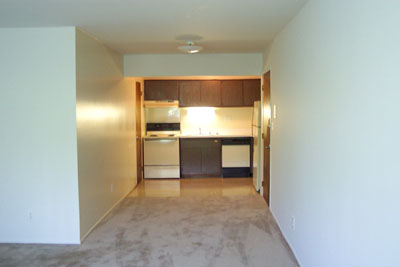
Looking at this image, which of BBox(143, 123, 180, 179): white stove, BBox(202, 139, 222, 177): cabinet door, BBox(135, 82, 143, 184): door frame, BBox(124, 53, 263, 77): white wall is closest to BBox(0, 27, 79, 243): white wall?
BBox(124, 53, 263, 77): white wall

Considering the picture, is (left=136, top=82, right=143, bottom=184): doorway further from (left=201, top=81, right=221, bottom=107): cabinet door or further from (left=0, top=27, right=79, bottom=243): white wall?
(left=0, top=27, right=79, bottom=243): white wall

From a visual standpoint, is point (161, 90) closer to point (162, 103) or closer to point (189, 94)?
point (162, 103)

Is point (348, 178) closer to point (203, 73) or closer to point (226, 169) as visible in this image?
point (203, 73)

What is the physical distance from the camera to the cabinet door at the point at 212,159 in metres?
6.39

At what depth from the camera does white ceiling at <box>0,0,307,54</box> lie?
2604 mm

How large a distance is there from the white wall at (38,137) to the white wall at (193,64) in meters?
1.89

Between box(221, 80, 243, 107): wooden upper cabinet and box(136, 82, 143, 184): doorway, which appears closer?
box(136, 82, 143, 184): doorway

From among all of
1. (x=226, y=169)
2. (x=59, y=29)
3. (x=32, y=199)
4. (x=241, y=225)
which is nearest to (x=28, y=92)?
(x=59, y=29)

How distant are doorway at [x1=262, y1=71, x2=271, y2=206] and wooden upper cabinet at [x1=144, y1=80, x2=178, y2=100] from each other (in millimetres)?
2234

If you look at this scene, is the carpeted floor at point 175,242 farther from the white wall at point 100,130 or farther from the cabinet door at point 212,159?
the cabinet door at point 212,159

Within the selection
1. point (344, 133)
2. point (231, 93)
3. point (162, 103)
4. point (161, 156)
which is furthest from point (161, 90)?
point (344, 133)

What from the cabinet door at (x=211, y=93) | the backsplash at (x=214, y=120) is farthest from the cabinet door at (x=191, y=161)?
the cabinet door at (x=211, y=93)

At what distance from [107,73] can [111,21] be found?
4.18 feet

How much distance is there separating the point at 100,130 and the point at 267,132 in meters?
2.39
